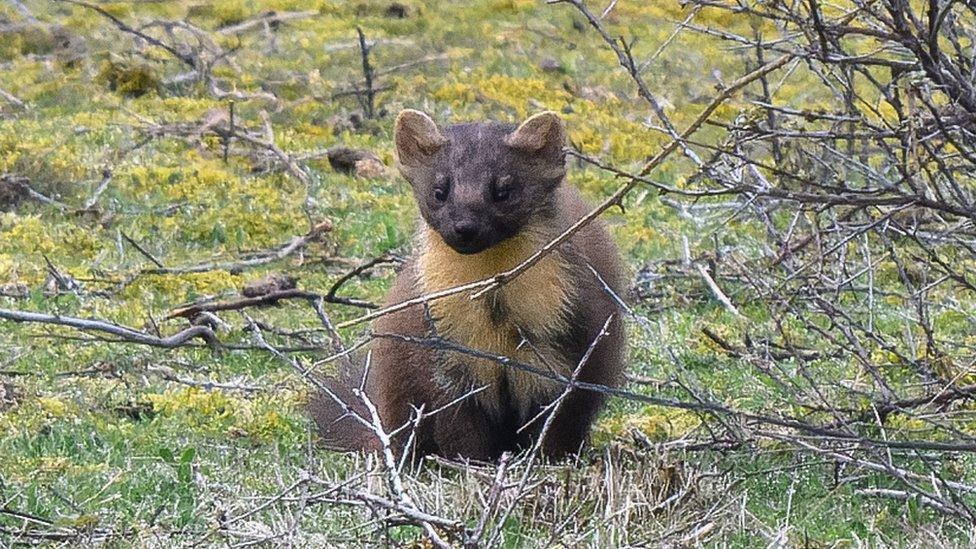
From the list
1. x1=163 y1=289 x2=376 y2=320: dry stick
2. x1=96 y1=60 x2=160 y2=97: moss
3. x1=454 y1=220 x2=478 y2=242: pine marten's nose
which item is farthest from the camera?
x1=96 y1=60 x2=160 y2=97: moss

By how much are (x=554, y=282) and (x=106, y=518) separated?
1895 mm

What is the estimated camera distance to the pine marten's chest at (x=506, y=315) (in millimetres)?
6426

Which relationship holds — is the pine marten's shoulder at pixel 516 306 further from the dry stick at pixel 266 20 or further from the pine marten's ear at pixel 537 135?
the dry stick at pixel 266 20

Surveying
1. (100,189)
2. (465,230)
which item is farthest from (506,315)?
(100,189)

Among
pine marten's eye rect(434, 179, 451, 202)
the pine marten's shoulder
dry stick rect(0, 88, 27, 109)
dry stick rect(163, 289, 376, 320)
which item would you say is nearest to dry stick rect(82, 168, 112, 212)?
dry stick rect(0, 88, 27, 109)

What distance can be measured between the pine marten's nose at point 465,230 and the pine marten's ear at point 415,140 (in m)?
0.57

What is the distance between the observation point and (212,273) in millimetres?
10469

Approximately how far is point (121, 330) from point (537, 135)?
7.33 ft

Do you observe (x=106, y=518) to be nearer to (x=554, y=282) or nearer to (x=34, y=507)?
(x=34, y=507)

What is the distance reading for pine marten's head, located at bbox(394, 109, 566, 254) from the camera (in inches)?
251

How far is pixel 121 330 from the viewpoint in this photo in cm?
761

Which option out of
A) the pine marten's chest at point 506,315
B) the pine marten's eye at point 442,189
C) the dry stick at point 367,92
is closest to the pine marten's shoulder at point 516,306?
the pine marten's chest at point 506,315

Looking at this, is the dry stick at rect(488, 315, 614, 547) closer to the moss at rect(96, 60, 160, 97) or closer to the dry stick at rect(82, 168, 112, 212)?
the dry stick at rect(82, 168, 112, 212)

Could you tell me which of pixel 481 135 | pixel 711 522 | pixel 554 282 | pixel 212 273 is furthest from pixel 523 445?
pixel 212 273
